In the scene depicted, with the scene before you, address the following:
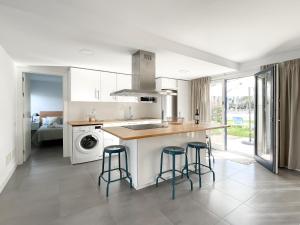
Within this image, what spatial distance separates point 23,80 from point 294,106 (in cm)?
599

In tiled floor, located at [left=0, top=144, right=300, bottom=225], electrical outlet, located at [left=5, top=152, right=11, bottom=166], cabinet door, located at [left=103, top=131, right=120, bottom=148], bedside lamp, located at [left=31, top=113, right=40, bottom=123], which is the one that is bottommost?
tiled floor, located at [left=0, top=144, right=300, bottom=225]

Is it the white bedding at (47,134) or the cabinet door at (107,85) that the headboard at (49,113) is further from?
the cabinet door at (107,85)

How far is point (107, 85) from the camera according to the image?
14.3ft

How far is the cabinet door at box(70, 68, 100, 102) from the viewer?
384 centimetres

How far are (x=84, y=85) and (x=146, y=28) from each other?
7.98 feet

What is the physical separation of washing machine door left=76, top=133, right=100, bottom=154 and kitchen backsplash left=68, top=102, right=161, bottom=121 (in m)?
0.83

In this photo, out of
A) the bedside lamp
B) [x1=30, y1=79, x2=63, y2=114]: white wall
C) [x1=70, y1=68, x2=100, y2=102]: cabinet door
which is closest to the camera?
[x1=70, y1=68, x2=100, y2=102]: cabinet door

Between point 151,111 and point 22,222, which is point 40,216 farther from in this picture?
point 151,111

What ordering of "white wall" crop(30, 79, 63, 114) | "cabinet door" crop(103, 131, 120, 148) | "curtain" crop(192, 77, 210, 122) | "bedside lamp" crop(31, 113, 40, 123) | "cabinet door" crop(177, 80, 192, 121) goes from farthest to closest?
"white wall" crop(30, 79, 63, 114) → "bedside lamp" crop(31, 113, 40, 123) → "cabinet door" crop(177, 80, 192, 121) → "curtain" crop(192, 77, 210, 122) → "cabinet door" crop(103, 131, 120, 148)

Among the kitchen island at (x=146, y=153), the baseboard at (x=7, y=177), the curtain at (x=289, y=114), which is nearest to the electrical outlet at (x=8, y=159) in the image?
the baseboard at (x=7, y=177)

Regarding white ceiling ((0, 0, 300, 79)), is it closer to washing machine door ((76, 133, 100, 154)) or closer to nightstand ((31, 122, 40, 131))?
washing machine door ((76, 133, 100, 154))

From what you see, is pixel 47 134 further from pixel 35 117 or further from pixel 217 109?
pixel 217 109

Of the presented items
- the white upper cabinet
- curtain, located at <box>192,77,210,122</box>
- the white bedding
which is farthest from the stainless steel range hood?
the white bedding

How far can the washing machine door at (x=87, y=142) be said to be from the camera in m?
3.64
